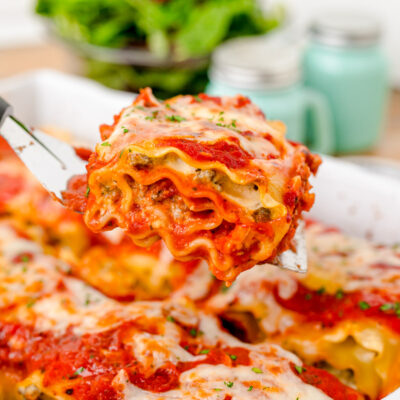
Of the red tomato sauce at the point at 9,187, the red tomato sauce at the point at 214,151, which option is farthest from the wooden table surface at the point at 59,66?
the red tomato sauce at the point at 214,151

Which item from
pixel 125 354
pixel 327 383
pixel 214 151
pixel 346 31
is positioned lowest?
pixel 327 383

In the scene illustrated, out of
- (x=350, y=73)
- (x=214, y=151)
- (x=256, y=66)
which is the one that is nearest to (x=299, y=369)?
(x=214, y=151)

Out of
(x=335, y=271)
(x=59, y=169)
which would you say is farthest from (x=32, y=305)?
(x=335, y=271)

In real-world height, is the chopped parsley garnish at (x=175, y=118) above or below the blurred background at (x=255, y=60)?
above

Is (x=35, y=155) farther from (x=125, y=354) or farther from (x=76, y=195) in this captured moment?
(x=125, y=354)

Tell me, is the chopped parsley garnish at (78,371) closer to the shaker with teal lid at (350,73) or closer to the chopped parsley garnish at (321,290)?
the chopped parsley garnish at (321,290)

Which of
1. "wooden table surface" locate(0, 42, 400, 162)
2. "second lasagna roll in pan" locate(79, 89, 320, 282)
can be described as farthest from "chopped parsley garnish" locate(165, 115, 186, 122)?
"wooden table surface" locate(0, 42, 400, 162)
